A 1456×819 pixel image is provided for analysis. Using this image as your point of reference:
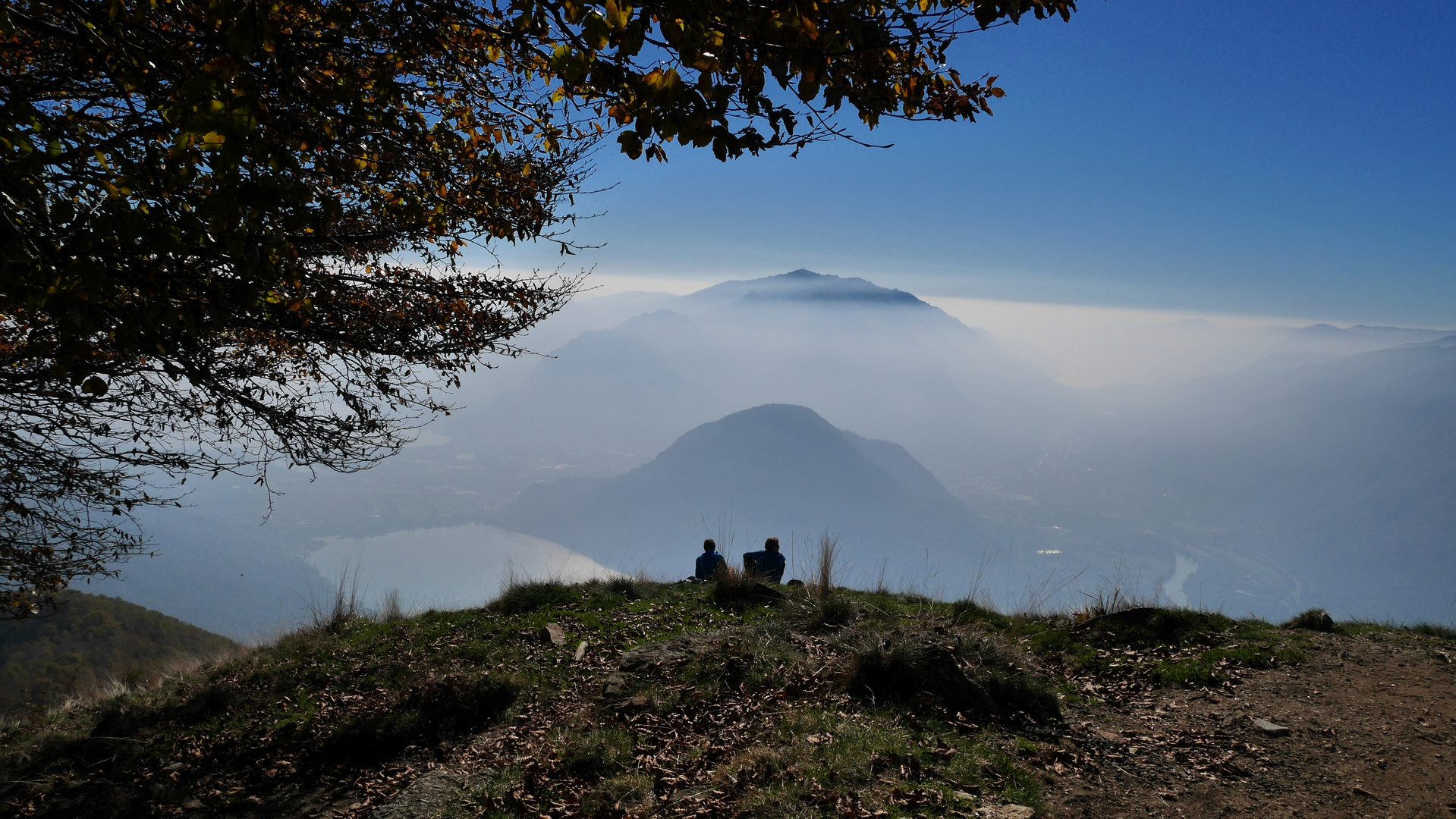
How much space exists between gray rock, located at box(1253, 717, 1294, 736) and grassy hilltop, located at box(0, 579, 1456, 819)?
0.12m

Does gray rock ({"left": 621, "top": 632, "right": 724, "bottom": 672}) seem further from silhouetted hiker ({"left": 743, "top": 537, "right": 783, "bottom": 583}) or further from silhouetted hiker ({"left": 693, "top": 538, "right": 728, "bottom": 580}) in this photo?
silhouetted hiker ({"left": 693, "top": 538, "right": 728, "bottom": 580})

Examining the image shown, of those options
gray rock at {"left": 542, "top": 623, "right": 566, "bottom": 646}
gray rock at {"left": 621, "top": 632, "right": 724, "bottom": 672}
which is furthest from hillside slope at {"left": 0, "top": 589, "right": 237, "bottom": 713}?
gray rock at {"left": 621, "top": 632, "right": 724, "bottom": 672}

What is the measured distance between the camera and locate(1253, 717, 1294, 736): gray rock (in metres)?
5.74

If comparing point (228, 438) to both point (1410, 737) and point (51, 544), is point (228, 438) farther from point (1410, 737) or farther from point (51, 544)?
point (1410, 737)

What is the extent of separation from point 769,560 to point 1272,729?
359 inches

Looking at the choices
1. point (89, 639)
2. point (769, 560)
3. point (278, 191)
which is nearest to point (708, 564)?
point (769, 560)

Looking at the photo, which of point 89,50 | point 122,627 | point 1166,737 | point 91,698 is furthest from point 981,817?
point 122,627

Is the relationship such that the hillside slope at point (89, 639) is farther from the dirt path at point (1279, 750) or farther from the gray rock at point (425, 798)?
the dirt path at point (1279, 750)

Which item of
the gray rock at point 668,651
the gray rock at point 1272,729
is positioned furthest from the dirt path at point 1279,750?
the gray rock at point 668,651

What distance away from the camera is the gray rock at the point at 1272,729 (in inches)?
226

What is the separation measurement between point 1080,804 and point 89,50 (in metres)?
8.00

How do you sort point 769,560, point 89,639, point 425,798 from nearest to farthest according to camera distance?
1. point 425,798
2. point 769,560
3. point 89,639

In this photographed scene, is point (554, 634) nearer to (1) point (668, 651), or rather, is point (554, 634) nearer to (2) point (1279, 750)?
(1) point (668, 651)

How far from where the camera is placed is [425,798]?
5445 mm
